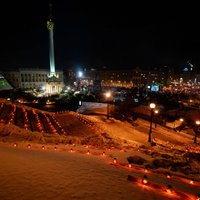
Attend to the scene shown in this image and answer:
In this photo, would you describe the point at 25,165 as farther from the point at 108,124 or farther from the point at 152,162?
the point at 108,124

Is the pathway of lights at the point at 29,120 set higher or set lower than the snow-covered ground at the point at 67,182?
lower

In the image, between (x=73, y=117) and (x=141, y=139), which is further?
(x=73, y=117)

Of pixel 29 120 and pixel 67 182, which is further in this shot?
pixel 29 120

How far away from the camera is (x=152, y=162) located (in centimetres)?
1058

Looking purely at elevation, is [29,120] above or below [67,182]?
below

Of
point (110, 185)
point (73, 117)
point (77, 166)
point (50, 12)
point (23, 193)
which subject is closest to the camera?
point (23, 193)

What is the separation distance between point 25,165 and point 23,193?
218cm

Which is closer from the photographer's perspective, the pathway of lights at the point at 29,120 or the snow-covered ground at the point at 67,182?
the snow-covered ground at the point at 67,182

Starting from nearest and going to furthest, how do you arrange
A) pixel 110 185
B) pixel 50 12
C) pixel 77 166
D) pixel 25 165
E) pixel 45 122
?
pixel 110 185
pixel 25 165
pixel 77 166
pixel 45 122
pixel 50 12

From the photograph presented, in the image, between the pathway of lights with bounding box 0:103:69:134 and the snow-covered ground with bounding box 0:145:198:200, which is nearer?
the snow-covered ground with bounding box 0:145:198:200

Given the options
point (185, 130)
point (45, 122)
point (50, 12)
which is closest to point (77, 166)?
point (45, 122)

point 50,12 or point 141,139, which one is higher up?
point 50,12

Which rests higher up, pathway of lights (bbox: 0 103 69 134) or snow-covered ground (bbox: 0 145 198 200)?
snow-covered ground (bbox: 0 145 198 200)

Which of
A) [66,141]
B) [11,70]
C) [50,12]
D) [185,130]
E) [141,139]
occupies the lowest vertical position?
[185,130]
